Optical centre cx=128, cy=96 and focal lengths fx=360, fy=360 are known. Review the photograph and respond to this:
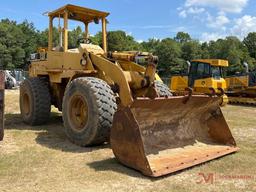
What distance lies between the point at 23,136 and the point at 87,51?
2109 millimetres

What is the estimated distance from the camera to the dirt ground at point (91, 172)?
434 cm

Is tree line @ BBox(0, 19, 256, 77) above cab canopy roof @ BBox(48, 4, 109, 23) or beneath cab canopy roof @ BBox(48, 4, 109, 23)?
above

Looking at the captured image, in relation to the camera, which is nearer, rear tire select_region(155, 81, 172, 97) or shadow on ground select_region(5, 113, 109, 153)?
shadow on ground select_region(5, 113, 109, 153)

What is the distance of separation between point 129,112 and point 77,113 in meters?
1.96

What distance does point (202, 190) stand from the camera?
4277 mm

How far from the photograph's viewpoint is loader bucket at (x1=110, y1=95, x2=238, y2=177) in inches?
192

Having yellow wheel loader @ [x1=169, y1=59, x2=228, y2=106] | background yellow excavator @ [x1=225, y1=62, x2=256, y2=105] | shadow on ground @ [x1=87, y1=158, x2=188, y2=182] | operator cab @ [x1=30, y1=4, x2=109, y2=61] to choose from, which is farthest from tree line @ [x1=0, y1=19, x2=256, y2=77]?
shadow on ground @ [x1=87, y1=158, x2=188, y2=182]

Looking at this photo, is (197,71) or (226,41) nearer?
(197,71)

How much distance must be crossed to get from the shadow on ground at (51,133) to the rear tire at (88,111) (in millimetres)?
165

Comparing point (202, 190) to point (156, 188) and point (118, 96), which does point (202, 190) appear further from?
point (118, 96)

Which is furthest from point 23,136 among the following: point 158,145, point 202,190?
point 202,190

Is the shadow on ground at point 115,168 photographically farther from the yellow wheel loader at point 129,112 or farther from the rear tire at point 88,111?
the rear tire at point 88,111

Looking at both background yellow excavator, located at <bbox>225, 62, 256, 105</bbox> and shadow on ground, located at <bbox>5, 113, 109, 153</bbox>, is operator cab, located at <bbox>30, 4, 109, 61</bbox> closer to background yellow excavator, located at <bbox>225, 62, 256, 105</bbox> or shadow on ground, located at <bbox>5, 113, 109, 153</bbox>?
shadow on ground, located at <bbox>5, 113, 109, 153</bbox>

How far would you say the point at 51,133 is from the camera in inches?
296
